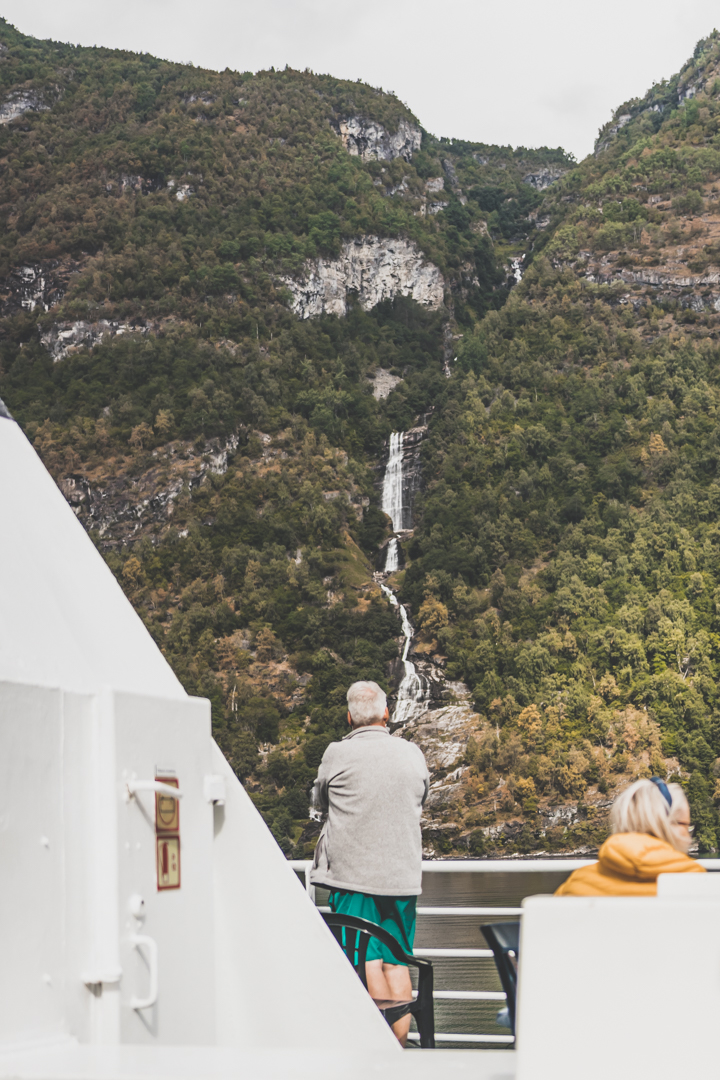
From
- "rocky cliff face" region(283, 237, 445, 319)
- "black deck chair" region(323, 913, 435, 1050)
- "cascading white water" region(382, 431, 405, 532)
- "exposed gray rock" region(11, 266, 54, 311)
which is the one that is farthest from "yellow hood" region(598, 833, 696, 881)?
"exposed gray rock" region(11, 266, 54, 311)

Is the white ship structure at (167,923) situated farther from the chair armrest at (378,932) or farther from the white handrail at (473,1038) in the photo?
the chair armrest at (378,932)

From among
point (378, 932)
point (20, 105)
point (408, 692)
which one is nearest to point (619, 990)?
point (378, 932)

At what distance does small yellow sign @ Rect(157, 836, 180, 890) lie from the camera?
183 cm

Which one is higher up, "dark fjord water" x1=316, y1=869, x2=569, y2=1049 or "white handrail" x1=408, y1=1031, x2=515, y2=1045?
"white handrail" x1=408, y1=1031, x2=515, y2=1045

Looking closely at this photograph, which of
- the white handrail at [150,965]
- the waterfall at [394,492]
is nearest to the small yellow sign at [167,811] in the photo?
the white handrail at [150,965]

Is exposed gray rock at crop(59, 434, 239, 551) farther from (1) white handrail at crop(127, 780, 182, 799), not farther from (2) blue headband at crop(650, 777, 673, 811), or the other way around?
(2) blue headband at crop(650, 777, 673, 811)

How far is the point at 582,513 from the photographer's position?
74625 mm

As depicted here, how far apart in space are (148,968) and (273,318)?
94246 mm

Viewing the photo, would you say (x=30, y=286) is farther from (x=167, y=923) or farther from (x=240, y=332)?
(x=167, y=923)

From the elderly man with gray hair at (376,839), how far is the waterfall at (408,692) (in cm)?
5600

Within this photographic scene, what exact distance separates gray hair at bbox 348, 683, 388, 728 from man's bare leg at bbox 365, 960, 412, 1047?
0.71m

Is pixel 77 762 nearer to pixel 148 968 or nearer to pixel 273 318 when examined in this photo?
pixel 148 968

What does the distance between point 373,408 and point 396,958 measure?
288 feet

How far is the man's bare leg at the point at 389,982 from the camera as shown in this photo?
2.95 m
